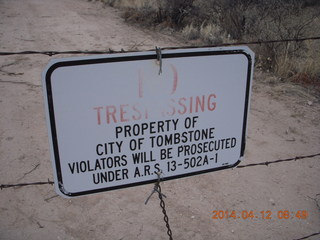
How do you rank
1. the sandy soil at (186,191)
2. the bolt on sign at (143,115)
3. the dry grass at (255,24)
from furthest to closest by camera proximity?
the dry grass at (255,24) < the sandy soil at (186,191) < the bolt on sign at (143,115)

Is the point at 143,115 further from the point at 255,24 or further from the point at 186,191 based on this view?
the point at 255,24

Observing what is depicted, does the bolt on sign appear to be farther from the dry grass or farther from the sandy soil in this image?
the dry grass

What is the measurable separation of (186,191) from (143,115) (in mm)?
2115

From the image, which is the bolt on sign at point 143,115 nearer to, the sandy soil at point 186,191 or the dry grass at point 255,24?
the sandy soil at point 186,191

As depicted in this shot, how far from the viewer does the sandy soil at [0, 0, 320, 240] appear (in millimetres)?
2916

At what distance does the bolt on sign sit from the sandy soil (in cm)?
150

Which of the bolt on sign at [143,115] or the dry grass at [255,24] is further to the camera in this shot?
the dry grass at [255,24]

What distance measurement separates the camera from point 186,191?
3385 millimetres

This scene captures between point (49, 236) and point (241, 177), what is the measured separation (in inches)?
80.8

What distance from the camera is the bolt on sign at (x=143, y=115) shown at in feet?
4.31

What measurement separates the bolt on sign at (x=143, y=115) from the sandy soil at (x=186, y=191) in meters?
1.50

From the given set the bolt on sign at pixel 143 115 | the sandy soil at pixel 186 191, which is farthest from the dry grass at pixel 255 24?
the bolt on sign at pixel 143 115

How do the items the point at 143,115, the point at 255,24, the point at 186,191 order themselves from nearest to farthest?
1. the point at 143,115
2. the point at 186,191
3. the point at 255,24

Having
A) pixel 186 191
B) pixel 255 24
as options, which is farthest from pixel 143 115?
pixel 255 24
